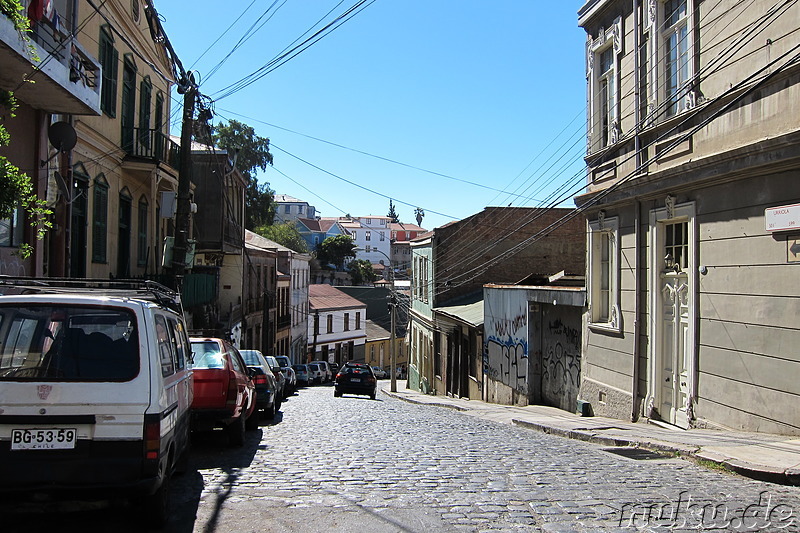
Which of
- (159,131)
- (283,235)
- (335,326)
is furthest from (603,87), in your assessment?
(283,235)

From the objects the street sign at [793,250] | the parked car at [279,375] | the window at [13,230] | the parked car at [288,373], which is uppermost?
the window at [13,230]

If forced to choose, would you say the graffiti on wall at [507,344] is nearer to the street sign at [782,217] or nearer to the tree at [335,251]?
the street sign at [782,217]

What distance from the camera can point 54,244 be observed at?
12.9 m

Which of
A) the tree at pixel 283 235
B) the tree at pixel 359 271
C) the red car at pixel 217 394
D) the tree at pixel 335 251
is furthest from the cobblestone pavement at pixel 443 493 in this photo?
the tree at pixel 359 271

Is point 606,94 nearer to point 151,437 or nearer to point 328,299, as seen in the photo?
point 151,437

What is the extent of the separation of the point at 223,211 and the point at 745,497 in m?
23.5

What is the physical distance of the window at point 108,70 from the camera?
50.1ft

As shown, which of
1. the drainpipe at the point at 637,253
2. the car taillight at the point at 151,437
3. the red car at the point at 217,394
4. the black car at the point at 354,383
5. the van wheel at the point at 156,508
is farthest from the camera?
the black car at the point at 354,383

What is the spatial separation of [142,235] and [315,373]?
78.6ft

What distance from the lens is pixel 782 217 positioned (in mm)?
9000

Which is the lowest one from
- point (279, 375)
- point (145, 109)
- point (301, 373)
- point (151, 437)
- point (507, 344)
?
point (301, 373)

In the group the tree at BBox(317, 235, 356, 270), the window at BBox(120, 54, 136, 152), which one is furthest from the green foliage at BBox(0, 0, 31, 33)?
the tree at BBox(317, 235, 356, 270)

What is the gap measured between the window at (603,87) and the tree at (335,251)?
64055 millimetres

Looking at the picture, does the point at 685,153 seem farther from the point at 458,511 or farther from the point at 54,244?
the point at 54,244
